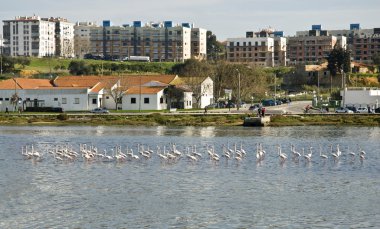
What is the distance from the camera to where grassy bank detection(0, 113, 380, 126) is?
88.6m

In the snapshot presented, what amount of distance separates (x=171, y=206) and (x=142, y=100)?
246 ft

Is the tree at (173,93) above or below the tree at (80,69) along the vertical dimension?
below

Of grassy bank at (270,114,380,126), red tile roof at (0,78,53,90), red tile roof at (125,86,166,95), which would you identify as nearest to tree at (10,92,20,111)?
red tile roof at (0,78,53,90)

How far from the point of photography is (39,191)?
4116cm

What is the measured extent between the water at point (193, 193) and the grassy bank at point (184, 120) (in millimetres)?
25222

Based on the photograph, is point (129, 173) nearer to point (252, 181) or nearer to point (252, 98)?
point (252, 181)

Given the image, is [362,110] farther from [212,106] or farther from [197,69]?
[197,69]

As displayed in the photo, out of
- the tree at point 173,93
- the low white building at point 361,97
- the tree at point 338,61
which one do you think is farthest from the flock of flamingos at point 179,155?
the tree at point 338,61

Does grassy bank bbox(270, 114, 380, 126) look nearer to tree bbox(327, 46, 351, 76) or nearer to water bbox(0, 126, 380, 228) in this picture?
water bbox(0, 126, 380, 228)

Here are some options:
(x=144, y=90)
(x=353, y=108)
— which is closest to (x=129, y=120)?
(x=144, y=90)

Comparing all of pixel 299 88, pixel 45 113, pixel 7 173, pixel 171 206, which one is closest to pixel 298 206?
pixel 171 206

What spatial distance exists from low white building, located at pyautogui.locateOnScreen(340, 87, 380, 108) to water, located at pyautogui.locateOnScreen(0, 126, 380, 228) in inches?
1945

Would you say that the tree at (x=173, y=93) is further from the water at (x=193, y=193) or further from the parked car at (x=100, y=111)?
the water at (x=193, y=193)

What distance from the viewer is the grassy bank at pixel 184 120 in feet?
291
